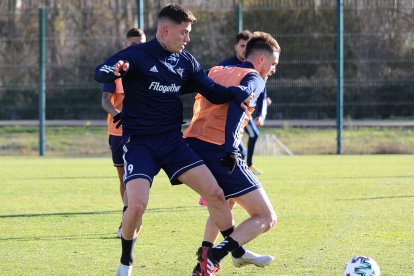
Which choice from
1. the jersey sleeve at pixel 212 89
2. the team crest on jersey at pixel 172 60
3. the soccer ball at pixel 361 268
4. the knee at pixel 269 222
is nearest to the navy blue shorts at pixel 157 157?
the jersey sleeve at pixel 212 89

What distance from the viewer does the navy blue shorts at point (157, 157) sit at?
647 centimetres

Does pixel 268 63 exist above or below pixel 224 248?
above

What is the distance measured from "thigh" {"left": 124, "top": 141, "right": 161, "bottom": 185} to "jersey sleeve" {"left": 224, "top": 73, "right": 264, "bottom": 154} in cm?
56

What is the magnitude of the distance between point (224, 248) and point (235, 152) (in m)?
0.69

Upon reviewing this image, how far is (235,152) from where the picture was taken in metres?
6.43

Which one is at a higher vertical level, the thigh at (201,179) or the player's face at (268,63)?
the player's face at (268,63)

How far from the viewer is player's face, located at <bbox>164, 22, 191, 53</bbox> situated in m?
6.60

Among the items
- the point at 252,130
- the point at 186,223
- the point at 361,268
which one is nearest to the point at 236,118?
the point at 361,268

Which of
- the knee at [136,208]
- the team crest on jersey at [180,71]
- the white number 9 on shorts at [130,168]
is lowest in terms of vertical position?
the knee at [136,208]

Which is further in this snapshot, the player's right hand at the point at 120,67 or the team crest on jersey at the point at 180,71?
the team crest on jersey at the point at 180,71

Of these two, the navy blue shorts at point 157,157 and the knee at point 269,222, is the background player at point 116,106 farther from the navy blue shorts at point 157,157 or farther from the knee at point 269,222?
the knee at point 269,222

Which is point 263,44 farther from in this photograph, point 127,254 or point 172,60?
point 127,254

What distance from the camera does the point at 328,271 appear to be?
6688 millimetres

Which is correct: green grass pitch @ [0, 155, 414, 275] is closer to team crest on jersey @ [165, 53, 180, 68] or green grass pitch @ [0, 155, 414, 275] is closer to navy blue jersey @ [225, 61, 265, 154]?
navy blue jersey @ [225, 61, 265, 154]
